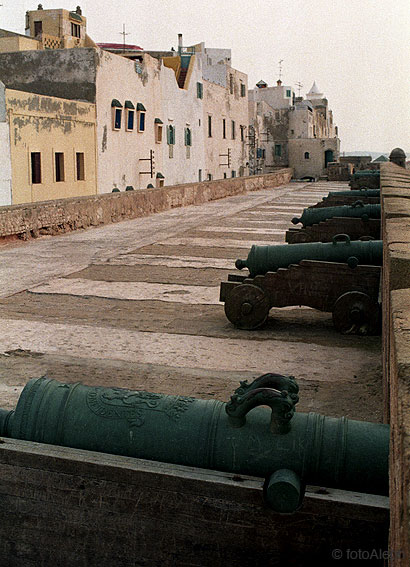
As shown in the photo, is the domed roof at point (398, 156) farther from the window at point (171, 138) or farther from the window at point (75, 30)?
the window at point (75, 30)

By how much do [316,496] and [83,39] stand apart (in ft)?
137

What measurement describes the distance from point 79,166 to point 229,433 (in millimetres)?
23792

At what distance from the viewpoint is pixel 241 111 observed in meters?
48.7

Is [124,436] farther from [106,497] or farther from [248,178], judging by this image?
[248,178]

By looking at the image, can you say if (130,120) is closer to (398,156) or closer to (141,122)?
(141,122)

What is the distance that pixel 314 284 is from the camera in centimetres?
566

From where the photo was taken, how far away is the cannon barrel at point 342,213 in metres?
8.95

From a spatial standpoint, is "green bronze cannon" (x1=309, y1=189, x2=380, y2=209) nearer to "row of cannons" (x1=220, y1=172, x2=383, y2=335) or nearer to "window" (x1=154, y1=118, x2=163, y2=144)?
"row of cannons" (x1=220, y1=172, x2=383, y2=335)

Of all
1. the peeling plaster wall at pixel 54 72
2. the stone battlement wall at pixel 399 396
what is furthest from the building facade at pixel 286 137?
the stone battlement wall at pixel 399 396

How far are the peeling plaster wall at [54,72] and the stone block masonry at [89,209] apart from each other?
7.43 metres

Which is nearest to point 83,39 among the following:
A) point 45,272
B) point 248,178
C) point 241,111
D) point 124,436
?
point 241,111

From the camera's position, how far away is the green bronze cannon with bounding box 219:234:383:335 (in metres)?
5.51

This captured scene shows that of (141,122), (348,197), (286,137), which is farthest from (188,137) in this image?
(286,137)

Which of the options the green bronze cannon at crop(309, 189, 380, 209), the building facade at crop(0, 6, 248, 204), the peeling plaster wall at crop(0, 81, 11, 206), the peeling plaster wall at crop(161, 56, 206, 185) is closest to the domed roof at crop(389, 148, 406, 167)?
the building facade at crop(0, 6, 248, 204)
